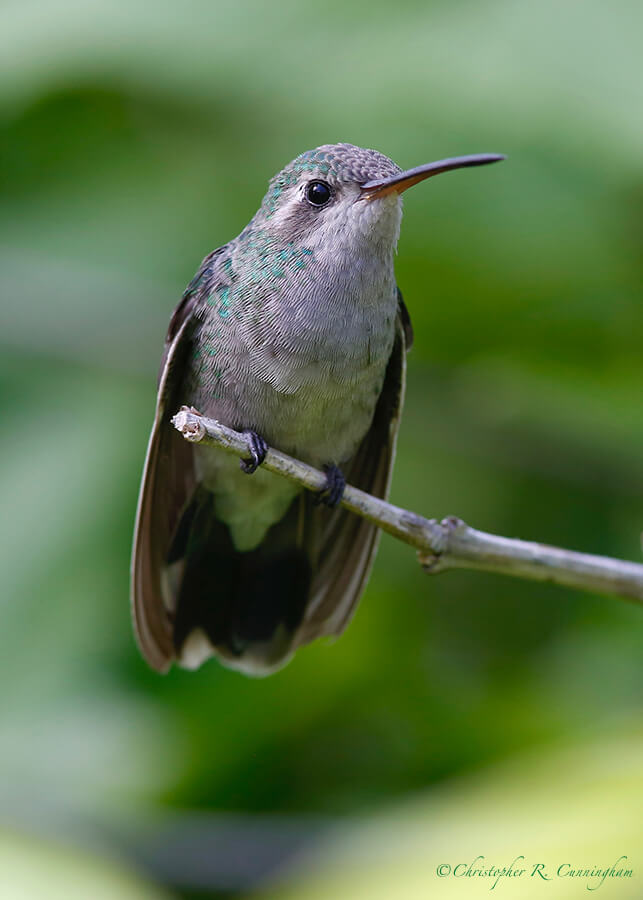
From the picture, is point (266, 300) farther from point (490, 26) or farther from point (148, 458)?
point (490, 26)

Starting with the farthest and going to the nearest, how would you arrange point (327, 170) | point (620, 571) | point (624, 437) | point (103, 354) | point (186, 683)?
point (103, 354) → point (186, 683) → point (624, 437) → point (327, 170) → point (620, 571)

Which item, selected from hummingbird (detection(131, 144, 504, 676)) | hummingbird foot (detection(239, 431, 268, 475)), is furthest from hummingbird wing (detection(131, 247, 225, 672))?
hummingbird foot (detection(239, 431, 268, 475))

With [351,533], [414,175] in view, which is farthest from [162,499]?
[414,175]

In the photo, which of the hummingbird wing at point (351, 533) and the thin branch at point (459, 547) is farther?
the hummingbird wing at point (351, 533)

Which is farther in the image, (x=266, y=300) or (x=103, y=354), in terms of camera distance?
(x=103, y=354)

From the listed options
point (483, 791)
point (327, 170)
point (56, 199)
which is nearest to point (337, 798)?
point (483, 791)

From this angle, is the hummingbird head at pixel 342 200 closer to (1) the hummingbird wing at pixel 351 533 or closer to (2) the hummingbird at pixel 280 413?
(2) the hummingbird at pixel 280 413

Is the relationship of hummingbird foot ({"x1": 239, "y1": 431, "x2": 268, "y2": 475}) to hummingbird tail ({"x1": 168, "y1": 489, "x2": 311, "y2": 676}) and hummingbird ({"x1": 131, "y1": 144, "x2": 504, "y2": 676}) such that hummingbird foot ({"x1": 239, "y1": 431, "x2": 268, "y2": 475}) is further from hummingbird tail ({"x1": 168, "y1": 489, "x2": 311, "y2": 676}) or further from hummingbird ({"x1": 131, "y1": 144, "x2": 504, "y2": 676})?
hummingbird tail ({"x1": 168, "y1": 489, "x2": 311, "y2": 676})

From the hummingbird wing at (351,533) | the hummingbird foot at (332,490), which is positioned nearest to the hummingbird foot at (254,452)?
the hummingbird foot at (332,490)

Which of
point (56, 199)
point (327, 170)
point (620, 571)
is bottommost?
point (620, 571)
